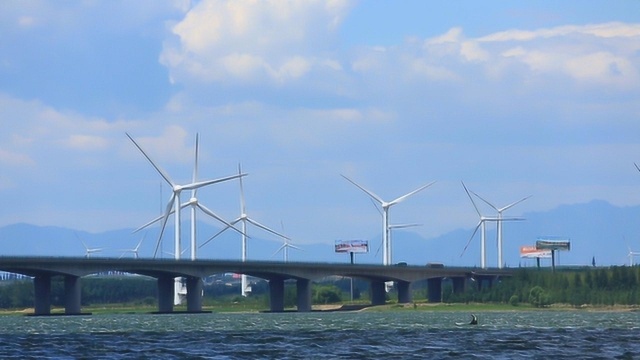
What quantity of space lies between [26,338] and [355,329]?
1106 inches

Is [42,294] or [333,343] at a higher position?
[42,294]

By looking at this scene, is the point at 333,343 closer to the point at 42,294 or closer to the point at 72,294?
the point at 72,294

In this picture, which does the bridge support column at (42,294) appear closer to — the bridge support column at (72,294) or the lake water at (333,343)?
the bridge support column at (72,294)

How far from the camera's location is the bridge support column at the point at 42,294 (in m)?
188

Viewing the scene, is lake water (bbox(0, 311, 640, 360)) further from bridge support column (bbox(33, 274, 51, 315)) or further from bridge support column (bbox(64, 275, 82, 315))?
bridge support column (bbox(64, 275, 82, 315))

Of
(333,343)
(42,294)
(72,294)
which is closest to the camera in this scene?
(333,343)

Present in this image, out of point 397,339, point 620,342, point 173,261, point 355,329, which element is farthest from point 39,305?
point 620,342

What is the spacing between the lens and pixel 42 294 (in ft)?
622

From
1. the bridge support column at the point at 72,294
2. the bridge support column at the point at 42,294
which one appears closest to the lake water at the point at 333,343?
the bridge support column at the point at 42,294

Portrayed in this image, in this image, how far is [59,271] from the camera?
602ft

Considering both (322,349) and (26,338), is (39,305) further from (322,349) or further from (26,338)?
(322,349)

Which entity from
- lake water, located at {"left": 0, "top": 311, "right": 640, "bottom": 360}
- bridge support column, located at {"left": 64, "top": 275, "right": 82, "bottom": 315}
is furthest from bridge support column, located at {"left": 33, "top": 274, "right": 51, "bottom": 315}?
lake water, located at {"left": 0, "top": 311, "right": 640, "bottom": 360}

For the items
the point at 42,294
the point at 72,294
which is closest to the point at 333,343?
the point at 72,294

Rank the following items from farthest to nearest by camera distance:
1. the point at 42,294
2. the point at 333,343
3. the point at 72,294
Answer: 1. the point at 72,294
2. the point at 42,294
3. the point at 333,343
